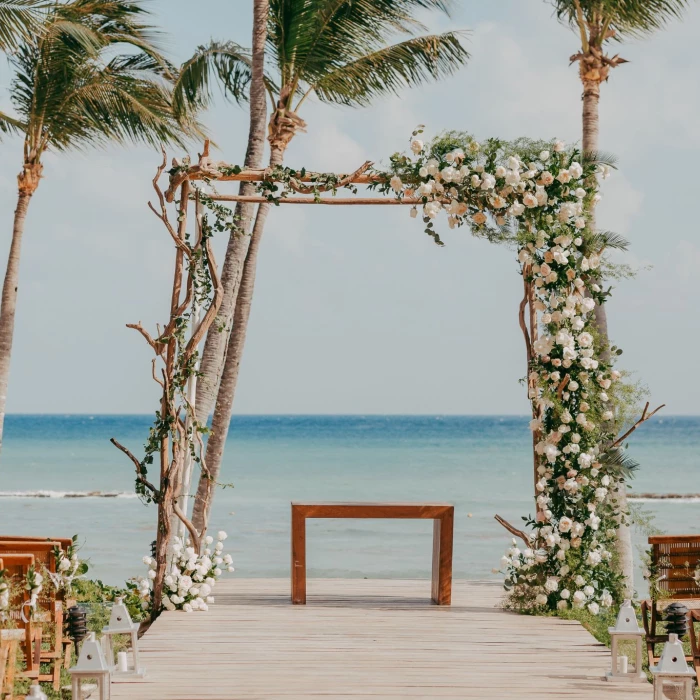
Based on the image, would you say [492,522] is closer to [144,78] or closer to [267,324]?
[144,78]

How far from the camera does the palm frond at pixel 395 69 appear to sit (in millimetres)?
9555

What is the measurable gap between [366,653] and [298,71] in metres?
5.61

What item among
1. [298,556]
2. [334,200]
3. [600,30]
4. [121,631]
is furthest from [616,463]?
[600,30]

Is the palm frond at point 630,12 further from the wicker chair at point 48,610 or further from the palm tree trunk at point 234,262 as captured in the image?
the wicker chair at point 48,610

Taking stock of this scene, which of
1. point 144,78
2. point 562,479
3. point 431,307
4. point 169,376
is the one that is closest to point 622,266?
point 562,479

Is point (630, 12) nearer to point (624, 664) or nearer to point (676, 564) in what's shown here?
point (676, 564)

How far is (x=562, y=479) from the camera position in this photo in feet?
20.7

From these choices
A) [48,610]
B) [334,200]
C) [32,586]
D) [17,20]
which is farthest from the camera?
[17,20]

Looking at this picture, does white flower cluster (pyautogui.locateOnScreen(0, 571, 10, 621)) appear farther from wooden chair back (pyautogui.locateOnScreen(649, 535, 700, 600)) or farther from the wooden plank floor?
wooden chair back (pyautogui.locateOnScreen(649, 535, 700, 600))

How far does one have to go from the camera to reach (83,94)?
10461 millimetres

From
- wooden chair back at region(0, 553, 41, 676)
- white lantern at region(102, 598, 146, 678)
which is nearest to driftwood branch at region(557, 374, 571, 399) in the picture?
white lantern at region(102, 598, 146, 678)

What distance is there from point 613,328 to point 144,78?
26859mm

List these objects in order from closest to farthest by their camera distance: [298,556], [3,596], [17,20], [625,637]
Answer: [3,596] < [625,637] < [298,556] < [17,20]

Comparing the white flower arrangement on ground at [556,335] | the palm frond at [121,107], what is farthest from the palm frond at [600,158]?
the palm frond at [121,107]
